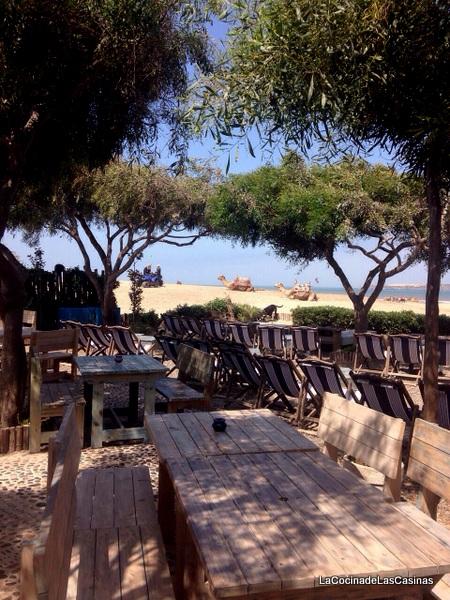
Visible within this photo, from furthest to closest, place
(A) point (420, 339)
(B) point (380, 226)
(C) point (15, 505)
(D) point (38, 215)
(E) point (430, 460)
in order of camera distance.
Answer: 1. (D) point (38, 215)
2. (B) point (380, 226)
3. (A) point (420, 339)
4. (C) point (15, 505)
5. (E) point (430, 460)

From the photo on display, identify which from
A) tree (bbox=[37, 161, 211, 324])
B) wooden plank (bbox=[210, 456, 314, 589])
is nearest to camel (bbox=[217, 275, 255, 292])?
tree (bbox=[37, 161, 211, 324])

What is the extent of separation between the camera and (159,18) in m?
5.61

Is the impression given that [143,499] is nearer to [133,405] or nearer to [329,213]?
[133,405]

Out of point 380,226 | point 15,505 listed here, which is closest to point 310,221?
point 380,226

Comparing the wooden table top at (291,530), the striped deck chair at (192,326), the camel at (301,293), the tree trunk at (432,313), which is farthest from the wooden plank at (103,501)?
the camel at (301,293)

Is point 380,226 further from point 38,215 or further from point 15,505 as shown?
point 15,505

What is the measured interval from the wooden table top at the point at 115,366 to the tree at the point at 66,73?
0.67 meters

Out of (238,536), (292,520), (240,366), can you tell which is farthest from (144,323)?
(238,536)

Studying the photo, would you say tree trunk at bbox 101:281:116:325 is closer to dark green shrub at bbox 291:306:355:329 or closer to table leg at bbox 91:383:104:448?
dark green shrub at bbox 291:306:355:329

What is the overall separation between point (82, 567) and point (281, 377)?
4332mm

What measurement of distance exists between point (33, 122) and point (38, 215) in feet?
32.8

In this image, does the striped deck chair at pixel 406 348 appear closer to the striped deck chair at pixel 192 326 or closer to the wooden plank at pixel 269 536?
the striped deck chair at pixel 192 326

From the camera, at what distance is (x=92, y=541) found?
8.06ft

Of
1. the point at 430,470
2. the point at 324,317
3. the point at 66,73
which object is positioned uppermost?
the point at 66,73
